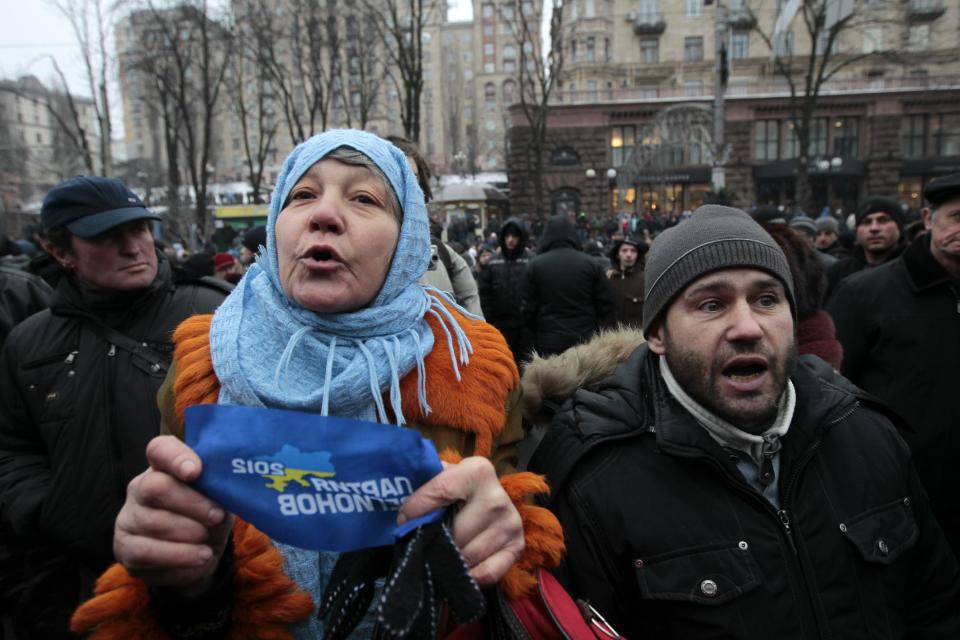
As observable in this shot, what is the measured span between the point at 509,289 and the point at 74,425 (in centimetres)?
432

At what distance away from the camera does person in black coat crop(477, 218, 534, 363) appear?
593 cm

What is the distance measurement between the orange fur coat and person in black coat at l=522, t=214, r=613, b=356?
158 inches

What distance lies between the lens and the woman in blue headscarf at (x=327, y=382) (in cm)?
103

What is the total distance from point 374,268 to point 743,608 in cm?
121

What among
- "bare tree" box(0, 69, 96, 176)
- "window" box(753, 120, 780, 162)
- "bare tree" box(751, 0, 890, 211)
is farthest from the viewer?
"window" box(753, 120, 780, 162)

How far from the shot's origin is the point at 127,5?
22344 mm

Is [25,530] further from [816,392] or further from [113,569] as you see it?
[816,392]

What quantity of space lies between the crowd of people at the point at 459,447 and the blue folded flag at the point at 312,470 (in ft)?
0.06

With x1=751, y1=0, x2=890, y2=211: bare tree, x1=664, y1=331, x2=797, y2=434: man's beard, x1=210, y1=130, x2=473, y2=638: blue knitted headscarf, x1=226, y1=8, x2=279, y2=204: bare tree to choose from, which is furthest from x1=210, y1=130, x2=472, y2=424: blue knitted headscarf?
x1=226, y1=8, x2=279, y2=204: bare tree

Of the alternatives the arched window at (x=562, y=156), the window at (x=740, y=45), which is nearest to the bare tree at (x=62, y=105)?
the arched window at (x=562, y=156)

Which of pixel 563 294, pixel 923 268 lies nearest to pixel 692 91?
pixel 563 294

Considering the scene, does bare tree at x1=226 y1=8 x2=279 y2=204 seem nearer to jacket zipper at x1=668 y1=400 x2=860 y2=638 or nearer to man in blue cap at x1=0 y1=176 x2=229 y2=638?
man in blue cap at x1=0 y1=176 x2=229 y2=638

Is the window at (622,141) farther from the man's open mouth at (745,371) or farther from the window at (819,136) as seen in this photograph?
the man's open mouth at (745,371)

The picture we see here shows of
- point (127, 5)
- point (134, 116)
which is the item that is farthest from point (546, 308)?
point (134, 116)
